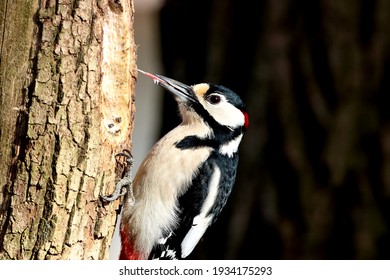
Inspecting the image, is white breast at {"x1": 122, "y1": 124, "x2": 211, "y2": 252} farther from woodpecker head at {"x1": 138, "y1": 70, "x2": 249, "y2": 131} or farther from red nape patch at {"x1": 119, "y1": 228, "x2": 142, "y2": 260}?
woodpecker head at {"x1": 138, "y1": 70, "x2": 249, "y2": 131}

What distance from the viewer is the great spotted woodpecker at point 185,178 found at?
3.18 metres

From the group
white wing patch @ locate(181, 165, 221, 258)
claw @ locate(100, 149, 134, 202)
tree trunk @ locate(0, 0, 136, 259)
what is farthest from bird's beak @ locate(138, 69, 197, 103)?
tree trunk @ locate(0, 0, 136, 259)

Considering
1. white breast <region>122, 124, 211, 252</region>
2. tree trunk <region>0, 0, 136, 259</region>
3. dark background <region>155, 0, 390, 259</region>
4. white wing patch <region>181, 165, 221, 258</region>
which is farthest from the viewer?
dark background <region>155, 0, 390, 259</region>

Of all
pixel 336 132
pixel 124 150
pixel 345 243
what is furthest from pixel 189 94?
pixel 345 243

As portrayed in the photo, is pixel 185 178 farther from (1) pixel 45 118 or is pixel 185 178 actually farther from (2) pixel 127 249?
(1) pixel 45 118

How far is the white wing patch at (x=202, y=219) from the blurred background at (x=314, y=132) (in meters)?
0.62

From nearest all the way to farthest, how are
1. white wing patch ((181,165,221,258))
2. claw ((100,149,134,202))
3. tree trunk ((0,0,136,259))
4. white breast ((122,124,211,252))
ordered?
tree trunk ((0,0,136,259)), claw ((100,149,134,202)), white breast ((122,124,211,252)), white wing patch ((181,165,221,258))

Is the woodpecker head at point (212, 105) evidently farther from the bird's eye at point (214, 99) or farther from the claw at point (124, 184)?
the claw at point (124, 184)

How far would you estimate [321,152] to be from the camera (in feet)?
12.7

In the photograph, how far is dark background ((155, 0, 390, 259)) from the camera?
12.8 feet

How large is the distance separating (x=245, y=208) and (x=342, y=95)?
31.5 inches

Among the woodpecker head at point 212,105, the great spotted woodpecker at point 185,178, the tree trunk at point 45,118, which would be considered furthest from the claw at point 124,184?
the woodpecker head at point 212,105

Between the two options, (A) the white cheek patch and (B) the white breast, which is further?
(A) the white cheek patch

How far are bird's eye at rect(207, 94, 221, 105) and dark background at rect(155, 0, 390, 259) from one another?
1.94 feet
